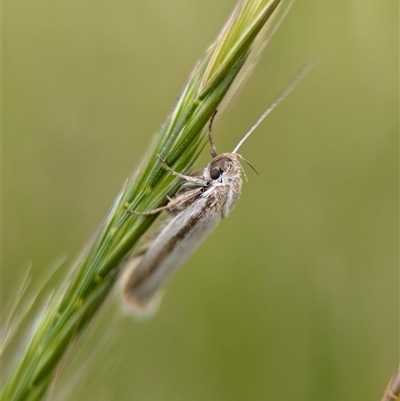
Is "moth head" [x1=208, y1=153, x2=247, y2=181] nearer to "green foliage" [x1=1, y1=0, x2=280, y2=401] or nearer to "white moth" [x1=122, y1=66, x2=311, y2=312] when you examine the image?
"white moth" [x1=122, y1=66, x2=311, y2=312]

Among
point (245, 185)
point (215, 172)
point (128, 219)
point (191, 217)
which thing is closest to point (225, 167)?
point (215, 172)

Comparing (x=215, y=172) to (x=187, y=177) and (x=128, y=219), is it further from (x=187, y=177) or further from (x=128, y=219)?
(x=128, y=219)

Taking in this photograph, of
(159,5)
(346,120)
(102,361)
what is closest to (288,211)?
(346,120)

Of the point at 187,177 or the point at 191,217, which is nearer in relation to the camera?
the point at 187,177

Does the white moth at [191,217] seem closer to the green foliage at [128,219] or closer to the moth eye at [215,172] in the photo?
the moth eye at [215,172]

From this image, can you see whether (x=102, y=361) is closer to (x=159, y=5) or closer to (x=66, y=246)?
(x=66, y=246)

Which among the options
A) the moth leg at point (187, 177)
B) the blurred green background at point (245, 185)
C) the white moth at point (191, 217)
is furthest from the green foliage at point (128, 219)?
the blurred green background at point (245, 185)

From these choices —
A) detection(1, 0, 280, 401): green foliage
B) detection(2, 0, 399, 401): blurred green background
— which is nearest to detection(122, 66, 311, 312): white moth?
detection(1, 0, 280, 401): green foliage
